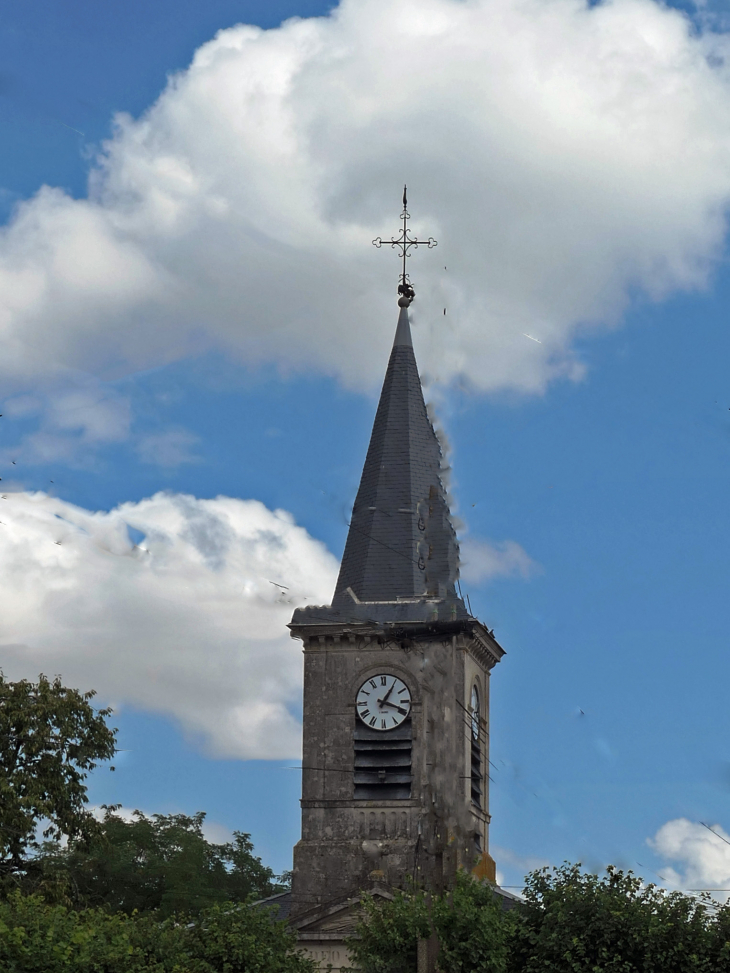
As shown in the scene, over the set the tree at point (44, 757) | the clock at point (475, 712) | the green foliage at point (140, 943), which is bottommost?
the green foliage at point (140, 943)

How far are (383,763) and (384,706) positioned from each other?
1870 mm

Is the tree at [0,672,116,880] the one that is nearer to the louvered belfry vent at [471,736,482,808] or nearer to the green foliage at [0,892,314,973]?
the green foliage at [0,892,314,973]

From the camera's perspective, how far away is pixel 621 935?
1545 inches

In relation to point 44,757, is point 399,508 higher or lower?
higher

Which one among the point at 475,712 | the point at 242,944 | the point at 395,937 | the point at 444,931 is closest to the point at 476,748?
the point at 475,712

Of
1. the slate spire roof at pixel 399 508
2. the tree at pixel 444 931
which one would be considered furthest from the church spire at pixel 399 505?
the tree at pixel 444 931

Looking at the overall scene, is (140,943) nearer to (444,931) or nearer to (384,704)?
(444,931)

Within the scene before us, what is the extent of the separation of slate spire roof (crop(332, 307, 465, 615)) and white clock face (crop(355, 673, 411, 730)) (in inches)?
110

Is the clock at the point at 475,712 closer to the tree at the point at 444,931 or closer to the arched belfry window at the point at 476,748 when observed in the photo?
the arched belfry window at the point at 476,748

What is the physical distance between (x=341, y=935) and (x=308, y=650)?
944 cm

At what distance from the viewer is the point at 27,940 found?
1426 inches

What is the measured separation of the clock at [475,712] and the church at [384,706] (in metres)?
0.13

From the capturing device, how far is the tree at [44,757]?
46.5 m

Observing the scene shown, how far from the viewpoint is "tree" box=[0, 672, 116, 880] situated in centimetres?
Result: 4650
